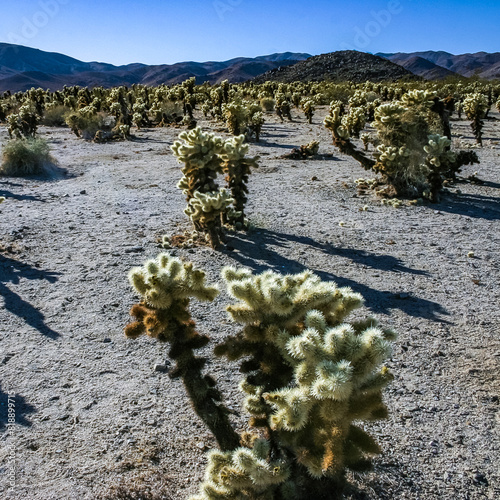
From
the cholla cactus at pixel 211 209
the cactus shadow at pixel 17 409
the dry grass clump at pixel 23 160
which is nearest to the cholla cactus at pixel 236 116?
the dry grass clump at pixel 23 160

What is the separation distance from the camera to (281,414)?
1938 millimetres

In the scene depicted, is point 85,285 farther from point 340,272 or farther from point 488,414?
point 488,414

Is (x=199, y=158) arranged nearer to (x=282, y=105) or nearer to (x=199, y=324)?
(x=199, y=324)

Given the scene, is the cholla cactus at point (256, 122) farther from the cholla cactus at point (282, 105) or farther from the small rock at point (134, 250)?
the small rock at point (134, 250)

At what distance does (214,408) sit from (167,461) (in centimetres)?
69

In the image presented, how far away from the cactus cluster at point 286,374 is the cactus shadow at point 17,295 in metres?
2.39

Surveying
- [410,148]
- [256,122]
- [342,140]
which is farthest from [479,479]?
[256,122]

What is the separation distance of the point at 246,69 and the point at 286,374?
314 feet

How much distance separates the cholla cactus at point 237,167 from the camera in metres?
6.70

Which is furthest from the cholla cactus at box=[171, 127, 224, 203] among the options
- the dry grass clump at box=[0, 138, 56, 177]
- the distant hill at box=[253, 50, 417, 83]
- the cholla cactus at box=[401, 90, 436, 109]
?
the distant hill at box=[253, 50, 417, 83]

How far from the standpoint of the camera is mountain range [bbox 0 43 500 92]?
49831mm

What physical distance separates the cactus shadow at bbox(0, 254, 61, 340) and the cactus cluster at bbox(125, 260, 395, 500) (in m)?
2.39

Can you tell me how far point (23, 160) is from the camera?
10.3 m

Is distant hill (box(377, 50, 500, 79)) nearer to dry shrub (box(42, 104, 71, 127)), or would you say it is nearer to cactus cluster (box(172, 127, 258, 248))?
dry shrub (box(42, 104, 71, 127))
